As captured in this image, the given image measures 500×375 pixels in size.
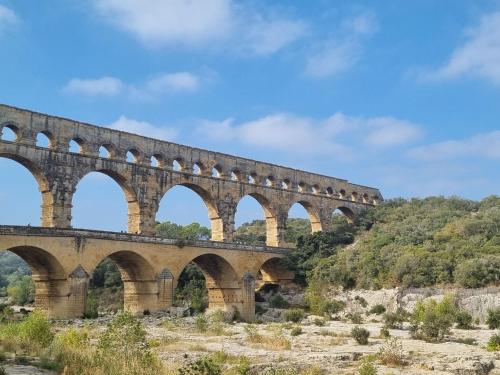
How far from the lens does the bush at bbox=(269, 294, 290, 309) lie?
119 feet

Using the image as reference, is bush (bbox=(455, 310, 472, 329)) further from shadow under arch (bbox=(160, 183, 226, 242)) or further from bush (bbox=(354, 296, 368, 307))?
shadow under arch (bbox=(160, 183, 226, 242))

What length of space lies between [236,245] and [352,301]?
24.7 ft

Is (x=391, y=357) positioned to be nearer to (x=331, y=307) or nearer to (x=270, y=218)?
(x=331, y=307)

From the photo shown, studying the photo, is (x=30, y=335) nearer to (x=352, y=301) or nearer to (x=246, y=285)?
(x=246, y=285)

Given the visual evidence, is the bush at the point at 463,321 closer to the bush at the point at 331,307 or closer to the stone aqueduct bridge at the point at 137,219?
the bush at the point at 331,307

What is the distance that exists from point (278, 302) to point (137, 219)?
1067 centimetres

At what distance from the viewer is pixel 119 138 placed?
32000mm

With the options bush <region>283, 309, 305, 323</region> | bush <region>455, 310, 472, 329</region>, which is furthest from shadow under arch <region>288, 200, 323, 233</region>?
bush <region>455, 310, 472, 329</region>

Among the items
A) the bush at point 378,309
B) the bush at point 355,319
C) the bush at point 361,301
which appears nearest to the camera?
the bush at point 355,319

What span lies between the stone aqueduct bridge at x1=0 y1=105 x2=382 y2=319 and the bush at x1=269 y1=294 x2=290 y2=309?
106 inches

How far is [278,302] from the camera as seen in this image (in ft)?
120

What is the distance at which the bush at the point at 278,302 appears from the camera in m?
36.2

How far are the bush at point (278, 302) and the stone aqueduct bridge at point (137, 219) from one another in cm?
269

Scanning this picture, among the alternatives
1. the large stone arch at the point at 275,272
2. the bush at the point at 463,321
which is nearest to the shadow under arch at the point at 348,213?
the large stone arch at the point at 275,272
